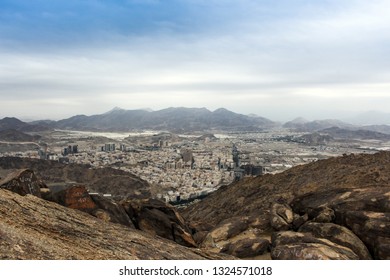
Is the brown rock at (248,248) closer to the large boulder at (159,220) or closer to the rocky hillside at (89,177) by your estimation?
the large boulder at (159,220)

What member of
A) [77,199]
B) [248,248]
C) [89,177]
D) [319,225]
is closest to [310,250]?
[319,225]

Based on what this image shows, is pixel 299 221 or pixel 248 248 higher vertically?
pixel 299 221

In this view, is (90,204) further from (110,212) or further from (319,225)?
(319,225)

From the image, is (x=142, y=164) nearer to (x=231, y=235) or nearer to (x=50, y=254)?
(x=231, y=235)

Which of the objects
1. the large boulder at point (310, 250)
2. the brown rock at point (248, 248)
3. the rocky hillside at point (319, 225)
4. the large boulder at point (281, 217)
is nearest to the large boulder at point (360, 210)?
the rocky hillside at point (319, 225)

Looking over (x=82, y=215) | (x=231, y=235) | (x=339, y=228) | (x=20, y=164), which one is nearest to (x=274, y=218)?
(x=231, y=235)

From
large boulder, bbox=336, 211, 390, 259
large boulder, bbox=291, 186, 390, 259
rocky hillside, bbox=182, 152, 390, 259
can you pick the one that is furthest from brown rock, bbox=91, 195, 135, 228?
large boulder, bbox=336, 211, 390, 259
